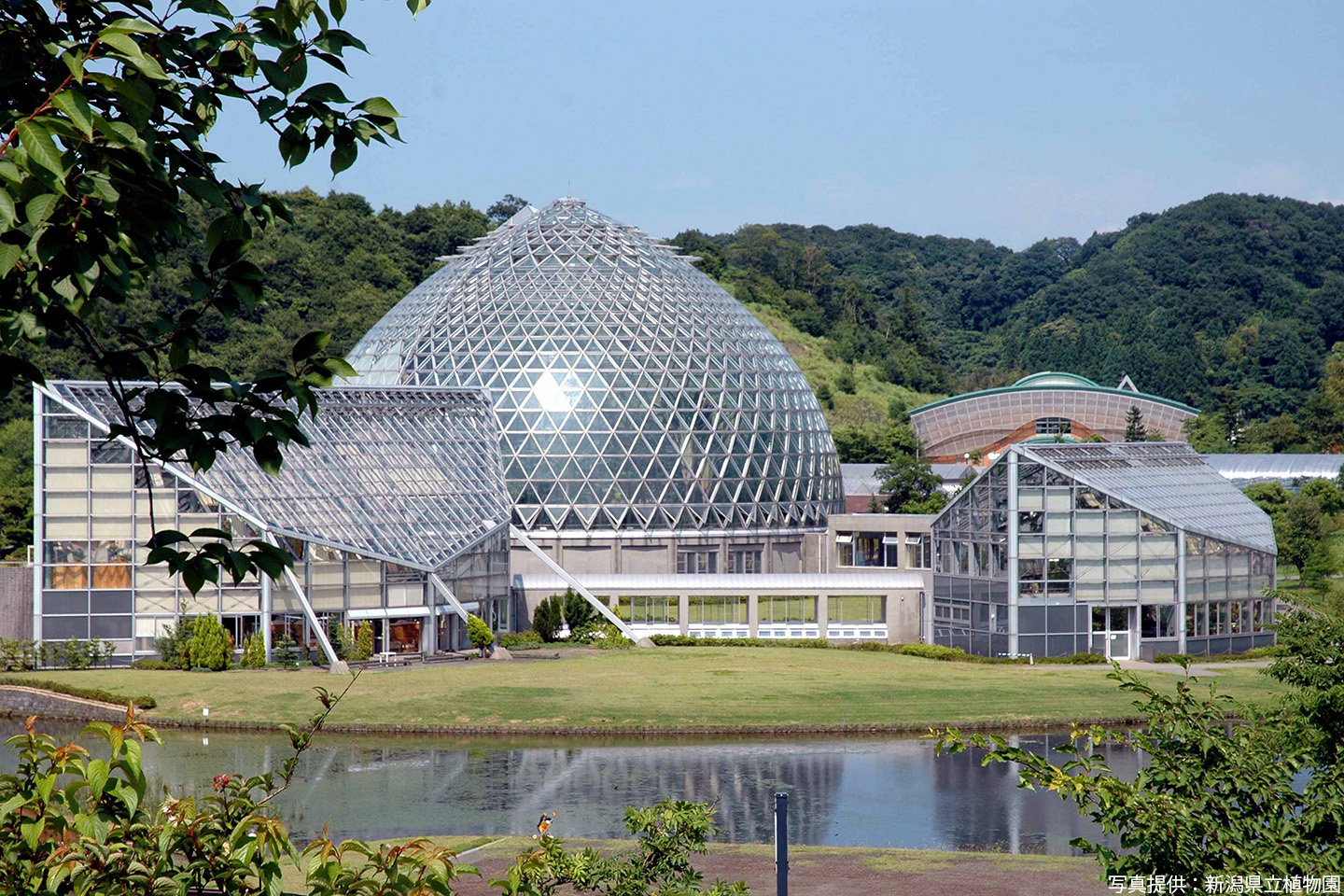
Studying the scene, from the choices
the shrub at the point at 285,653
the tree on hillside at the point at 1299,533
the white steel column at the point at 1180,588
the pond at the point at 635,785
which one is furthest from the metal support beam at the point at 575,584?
the tree on hillside at the point at 1299,533

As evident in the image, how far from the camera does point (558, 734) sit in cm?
4059

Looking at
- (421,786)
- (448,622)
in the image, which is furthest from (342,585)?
(421,786)

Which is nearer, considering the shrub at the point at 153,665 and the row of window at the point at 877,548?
the shrub at the point at 153,665

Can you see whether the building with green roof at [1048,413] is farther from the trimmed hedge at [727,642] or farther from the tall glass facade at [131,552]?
the tall glass facade at [131,552]

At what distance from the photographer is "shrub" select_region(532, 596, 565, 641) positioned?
200 ft

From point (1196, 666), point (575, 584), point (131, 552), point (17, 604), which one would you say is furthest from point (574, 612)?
point (1196, 666)

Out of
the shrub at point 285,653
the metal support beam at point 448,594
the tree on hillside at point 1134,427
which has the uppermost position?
the tree on hillside at point 1134,427

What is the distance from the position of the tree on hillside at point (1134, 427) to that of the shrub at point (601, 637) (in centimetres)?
5376

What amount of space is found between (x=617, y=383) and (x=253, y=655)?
25.0m

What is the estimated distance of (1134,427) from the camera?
107500mm

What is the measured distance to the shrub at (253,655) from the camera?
50.7m

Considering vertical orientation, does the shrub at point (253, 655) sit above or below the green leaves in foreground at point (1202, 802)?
below

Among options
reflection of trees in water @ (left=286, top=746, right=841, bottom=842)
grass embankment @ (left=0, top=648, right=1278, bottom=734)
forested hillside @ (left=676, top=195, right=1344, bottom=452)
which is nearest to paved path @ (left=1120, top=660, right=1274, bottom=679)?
grass embankment @ (left=0, top=648, right=1278, bottom=734)

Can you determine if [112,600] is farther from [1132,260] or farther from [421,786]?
[1132,260]
